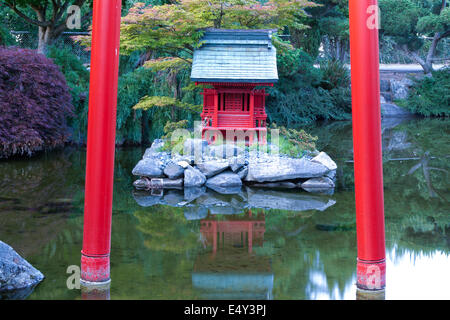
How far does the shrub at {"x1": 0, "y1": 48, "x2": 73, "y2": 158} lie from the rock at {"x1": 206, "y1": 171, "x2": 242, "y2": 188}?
5300 mm

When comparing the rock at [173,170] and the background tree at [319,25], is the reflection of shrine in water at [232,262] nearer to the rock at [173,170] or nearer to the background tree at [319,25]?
the rock at [173,170]

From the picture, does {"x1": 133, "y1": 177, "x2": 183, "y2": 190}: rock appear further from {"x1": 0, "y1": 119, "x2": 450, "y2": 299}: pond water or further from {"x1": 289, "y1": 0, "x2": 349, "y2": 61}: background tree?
{"x1": 289, "y1": 0, "x2": 349, "y2": 61}: background tree

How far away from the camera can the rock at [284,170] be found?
11.0 metres

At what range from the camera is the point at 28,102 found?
1384 centimetres

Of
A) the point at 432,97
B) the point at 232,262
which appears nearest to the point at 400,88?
the point at 432,97

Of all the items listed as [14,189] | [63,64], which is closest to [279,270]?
[14,189]

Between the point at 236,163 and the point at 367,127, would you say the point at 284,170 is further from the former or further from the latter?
the point at 367,127

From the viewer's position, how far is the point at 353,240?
6.99 metres

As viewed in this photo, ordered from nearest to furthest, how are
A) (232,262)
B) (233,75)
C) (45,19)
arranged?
(232,262), (233,75), (45,19)

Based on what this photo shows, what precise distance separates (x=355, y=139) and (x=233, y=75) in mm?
7928

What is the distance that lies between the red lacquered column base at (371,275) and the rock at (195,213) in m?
3.88

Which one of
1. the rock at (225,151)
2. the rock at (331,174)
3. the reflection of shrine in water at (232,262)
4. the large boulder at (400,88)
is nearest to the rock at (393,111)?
the large boulder at (400,88)

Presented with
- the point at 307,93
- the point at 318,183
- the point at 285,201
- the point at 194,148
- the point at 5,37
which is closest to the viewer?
the point at 285,201

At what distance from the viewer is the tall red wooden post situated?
4695 millimetres
